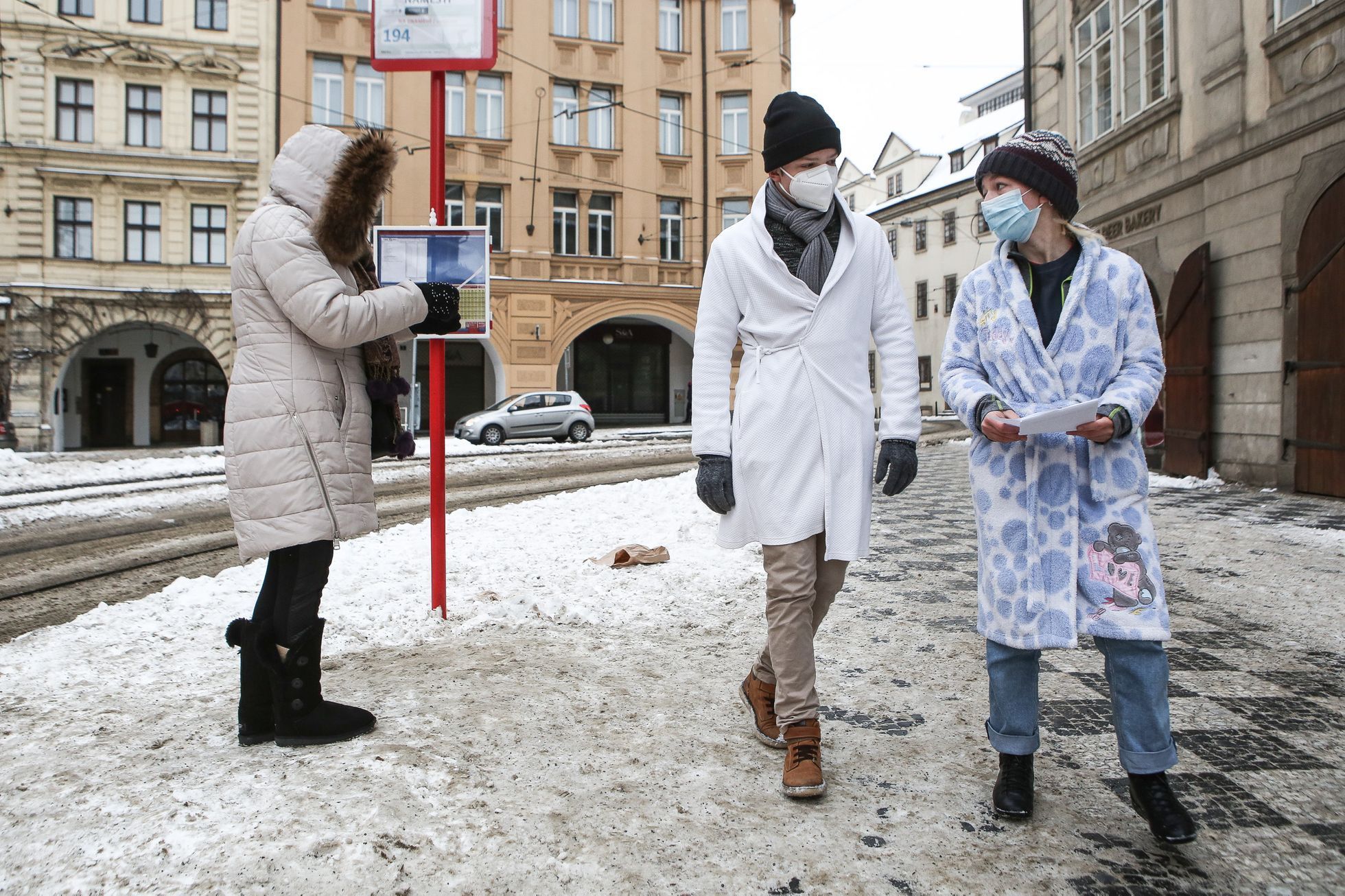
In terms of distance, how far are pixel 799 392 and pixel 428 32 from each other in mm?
3126

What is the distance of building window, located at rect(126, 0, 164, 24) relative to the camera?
27.2m

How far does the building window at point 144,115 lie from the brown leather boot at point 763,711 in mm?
29639

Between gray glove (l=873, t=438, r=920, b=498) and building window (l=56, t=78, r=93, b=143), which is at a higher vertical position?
building window (l=56, t=78, r=93, b=143)

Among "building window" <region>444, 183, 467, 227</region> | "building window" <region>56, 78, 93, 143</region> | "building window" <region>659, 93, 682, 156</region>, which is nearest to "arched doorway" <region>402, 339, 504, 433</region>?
"building window" <region>444, 183, 467, 227</region>

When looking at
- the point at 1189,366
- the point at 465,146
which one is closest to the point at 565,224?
the point at 465,146

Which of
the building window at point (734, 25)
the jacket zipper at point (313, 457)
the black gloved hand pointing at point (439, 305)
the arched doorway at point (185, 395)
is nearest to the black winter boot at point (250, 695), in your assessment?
the jacket zipper at point (313, 457)

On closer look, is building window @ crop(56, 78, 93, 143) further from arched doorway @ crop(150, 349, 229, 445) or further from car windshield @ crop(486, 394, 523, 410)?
car windshield @ crop(486, 394, 523, 410)

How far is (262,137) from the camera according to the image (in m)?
27.7

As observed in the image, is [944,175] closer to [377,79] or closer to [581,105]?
[581,105]

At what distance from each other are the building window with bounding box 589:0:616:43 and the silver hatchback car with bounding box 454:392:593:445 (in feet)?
44.0

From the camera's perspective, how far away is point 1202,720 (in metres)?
3.31

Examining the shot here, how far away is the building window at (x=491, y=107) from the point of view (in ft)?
97.3

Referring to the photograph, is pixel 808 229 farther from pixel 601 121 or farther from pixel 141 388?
pixel 141 388

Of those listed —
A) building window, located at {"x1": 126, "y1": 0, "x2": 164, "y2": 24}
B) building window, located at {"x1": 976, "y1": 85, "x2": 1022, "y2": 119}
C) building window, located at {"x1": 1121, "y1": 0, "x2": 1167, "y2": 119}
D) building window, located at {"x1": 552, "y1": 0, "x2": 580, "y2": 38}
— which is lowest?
building window, located at {"x1": 1121, "y1": 0, "x2": 1167, "y2": 119}
